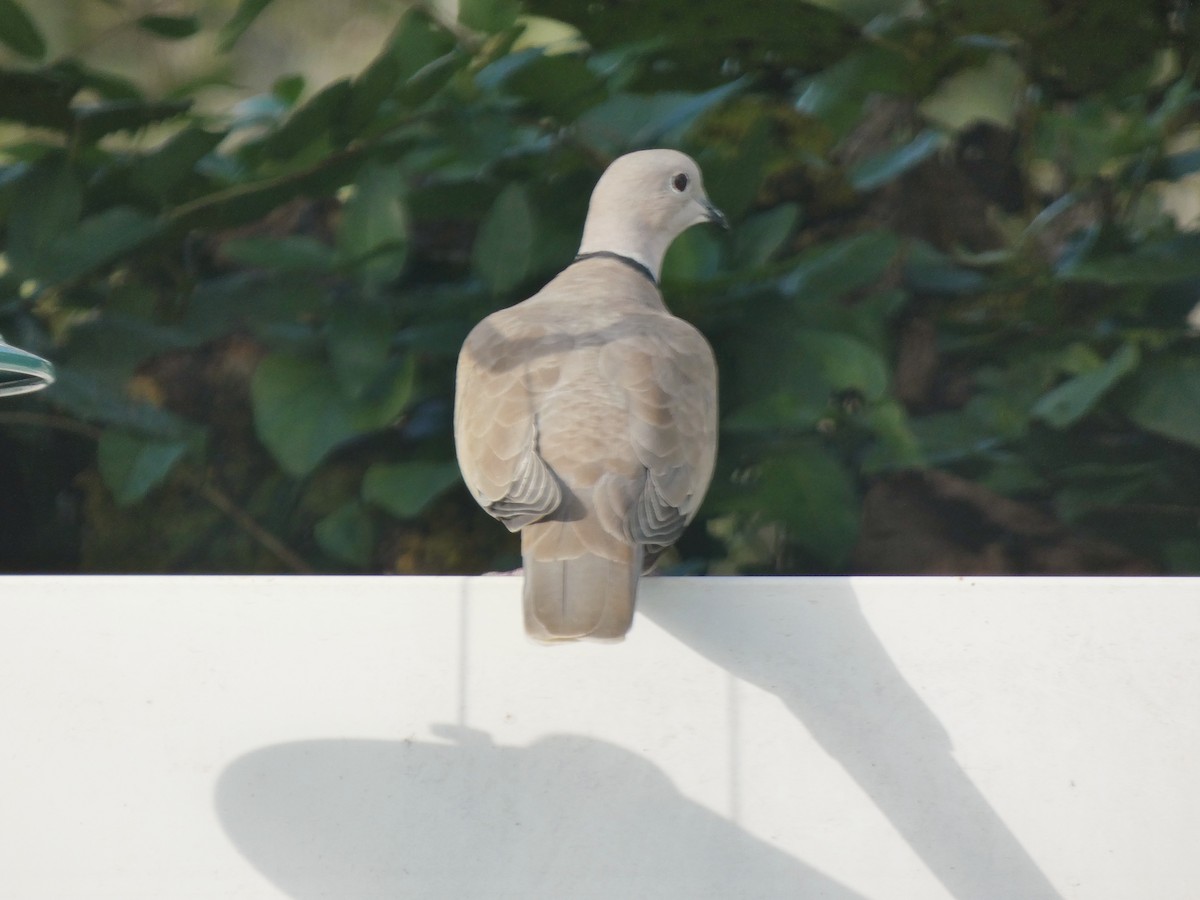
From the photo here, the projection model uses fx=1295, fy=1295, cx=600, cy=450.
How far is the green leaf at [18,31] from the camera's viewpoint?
155 cm

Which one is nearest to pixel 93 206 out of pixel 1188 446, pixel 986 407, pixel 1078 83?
pixel 986 407

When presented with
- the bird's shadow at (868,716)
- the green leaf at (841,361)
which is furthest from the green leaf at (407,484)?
the bird's shadow at (868,716)

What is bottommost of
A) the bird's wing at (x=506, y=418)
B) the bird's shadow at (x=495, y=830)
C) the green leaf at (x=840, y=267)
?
the bird's shadow at (x=495, y=830)

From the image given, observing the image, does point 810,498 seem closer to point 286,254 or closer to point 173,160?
point 286,254

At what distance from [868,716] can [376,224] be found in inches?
32.1

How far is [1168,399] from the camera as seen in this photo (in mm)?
1600

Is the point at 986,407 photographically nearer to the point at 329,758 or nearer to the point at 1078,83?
the point at 1078,83

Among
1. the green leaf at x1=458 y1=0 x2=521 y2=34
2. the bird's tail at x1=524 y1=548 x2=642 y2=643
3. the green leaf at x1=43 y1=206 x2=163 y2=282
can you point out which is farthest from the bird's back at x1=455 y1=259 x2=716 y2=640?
the green leaf at x1=43 y1=206 x2=163 y2=282

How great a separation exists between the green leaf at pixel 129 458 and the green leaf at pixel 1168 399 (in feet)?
3.91

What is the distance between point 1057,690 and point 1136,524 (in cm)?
83

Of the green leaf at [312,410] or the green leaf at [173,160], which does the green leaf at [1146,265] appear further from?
the green leaf at [173,160]

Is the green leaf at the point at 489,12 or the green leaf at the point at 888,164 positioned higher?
the green leaf at the point at 489,12

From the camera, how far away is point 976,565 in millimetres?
1815

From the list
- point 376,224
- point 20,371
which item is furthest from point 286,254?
point 20,371
